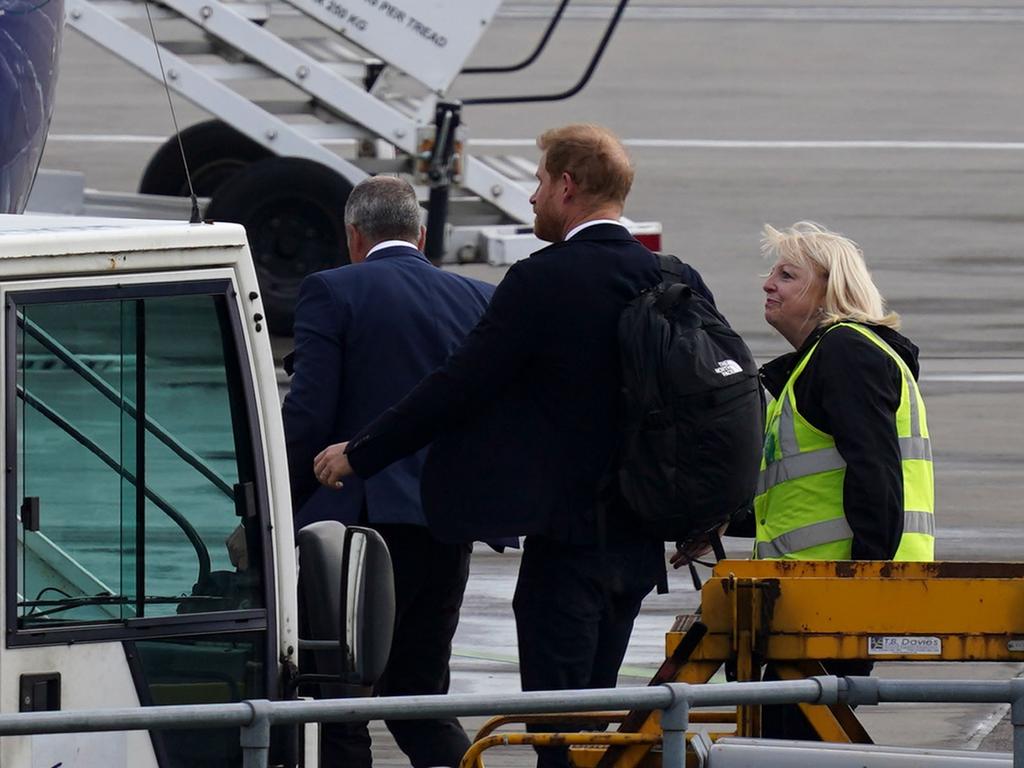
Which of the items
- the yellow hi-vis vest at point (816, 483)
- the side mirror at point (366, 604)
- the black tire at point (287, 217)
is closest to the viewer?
the side mirror at point (366, 604)

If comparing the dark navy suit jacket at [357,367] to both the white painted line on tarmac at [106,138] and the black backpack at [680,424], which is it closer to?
the black backpack at [680,424]

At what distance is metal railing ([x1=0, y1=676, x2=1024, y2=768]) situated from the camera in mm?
3311

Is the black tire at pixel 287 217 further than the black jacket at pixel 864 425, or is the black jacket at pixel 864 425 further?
the black tire at pixel 287 217

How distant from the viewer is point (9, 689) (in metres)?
3.54

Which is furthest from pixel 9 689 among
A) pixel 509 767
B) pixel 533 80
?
pixel 533 80

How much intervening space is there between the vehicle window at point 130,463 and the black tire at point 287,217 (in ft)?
27.3

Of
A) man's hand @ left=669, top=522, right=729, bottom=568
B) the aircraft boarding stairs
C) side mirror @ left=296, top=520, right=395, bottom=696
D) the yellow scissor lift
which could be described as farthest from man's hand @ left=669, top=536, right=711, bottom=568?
the aircraft boarding stairs

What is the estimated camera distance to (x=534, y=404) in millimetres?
4973

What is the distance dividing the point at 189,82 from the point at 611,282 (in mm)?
7914

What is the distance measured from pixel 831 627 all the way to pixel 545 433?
804mm

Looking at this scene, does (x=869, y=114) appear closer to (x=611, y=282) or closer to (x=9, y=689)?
(x=611, y=282)

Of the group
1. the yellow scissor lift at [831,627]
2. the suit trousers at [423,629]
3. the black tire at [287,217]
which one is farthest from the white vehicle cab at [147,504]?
the black tire at [287,217]

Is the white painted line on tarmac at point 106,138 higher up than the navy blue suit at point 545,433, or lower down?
higher up

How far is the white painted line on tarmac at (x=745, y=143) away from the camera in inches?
795
